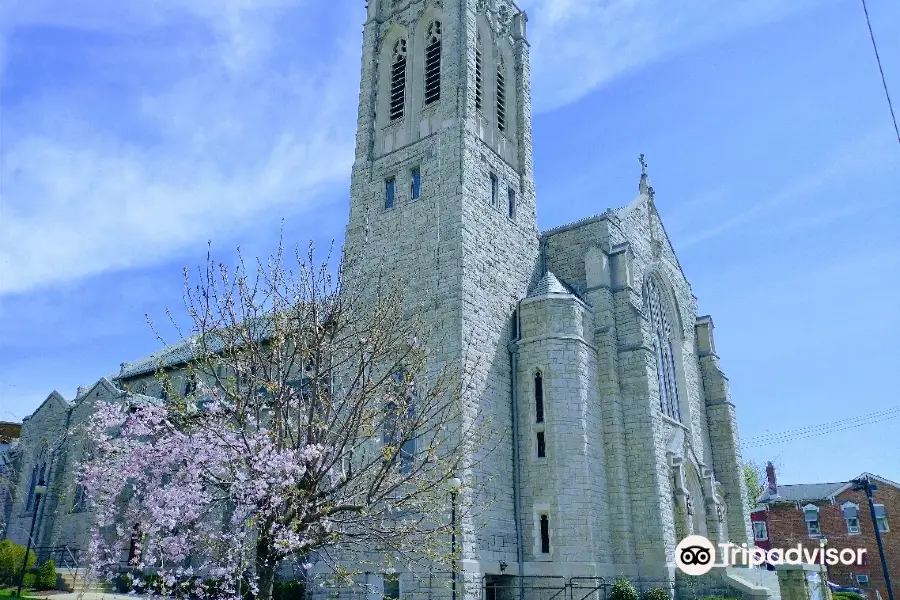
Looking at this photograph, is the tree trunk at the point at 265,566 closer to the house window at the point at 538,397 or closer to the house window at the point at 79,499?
the house window at the point at 538,397

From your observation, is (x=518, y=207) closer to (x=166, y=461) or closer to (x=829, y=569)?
(x=166, y=461)

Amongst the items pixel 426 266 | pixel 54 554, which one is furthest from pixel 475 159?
pixel 54 554

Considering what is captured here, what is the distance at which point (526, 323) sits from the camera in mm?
24000

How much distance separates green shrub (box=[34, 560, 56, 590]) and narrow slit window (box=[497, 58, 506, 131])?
2364 cm

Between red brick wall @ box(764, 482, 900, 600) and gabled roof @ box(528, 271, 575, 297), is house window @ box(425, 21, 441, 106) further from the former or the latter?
red brick wall @ box(764, 482, 900, 600)

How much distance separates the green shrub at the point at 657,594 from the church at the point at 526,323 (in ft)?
2.68

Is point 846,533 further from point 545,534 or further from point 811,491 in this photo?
point 545,534

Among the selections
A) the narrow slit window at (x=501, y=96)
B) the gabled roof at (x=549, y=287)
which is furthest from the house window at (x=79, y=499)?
the narrow slit window at (x=501, y=96)

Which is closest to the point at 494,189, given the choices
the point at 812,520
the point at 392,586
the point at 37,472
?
the point at 392,586

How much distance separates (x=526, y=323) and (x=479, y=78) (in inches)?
404

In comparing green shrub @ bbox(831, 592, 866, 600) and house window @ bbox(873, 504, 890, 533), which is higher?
house window @ bbox(873, 504, 890, 533)

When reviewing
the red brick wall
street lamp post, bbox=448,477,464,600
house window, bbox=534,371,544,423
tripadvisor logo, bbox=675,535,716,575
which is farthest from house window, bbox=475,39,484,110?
the red brick wall

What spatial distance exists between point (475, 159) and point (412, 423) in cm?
1390

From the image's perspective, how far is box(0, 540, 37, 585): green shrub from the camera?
2709cm
